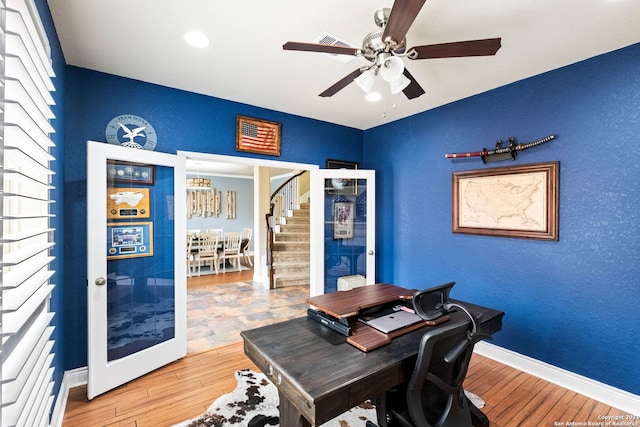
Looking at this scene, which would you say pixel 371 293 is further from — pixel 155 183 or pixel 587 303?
pixel 155 183

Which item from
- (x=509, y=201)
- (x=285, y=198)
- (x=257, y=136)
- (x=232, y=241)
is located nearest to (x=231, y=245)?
(x=232, y=241)

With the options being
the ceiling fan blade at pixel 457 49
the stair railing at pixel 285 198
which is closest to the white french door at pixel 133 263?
the ceiling fan blade at pixel 457 49

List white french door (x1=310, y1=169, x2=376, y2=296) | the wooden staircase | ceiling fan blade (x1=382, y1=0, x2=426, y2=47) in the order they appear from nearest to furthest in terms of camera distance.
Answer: ceiling fan blade (x1=382, y1=0, x2=426, y2=47)
white french door (x1=310, y1=169, x2=376, y2=296)
the wooden staircase

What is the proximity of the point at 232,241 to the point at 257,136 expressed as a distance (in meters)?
4.24

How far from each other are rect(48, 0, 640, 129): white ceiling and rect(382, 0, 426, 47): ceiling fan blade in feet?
1.23

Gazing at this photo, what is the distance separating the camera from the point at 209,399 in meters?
2.28

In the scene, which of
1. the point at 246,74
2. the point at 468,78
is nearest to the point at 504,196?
the point at 468,78

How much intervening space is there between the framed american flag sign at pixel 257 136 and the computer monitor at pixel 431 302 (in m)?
2.46

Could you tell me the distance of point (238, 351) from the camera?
3.07 m

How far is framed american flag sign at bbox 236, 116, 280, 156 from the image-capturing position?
331cm

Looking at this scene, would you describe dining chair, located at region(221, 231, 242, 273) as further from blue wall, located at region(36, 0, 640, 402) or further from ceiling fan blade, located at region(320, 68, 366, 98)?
ceiling fan blade, located at region(320, 68, 366, 98)

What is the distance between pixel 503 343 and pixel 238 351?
8.87 feet

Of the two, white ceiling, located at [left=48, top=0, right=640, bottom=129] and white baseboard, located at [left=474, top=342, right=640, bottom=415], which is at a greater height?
white ceiling, located at [left=48, top=0, right=640, bottom=129]

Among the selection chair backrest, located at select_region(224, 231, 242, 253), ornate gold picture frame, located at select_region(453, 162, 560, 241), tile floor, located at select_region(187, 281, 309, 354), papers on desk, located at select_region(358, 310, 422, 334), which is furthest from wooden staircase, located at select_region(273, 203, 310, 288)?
papers on desk, located at select_region(358, 310, 422, 334)
